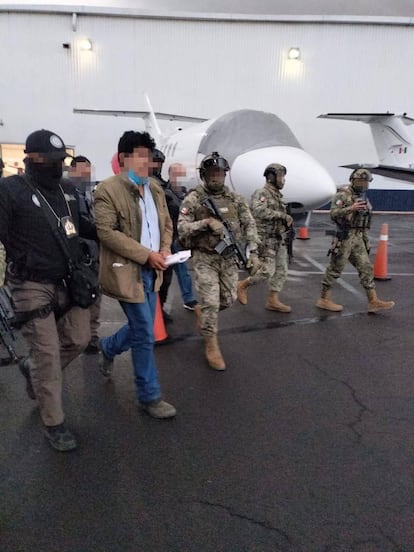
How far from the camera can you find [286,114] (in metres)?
18.8

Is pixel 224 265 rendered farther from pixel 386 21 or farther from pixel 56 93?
pixel 386 21

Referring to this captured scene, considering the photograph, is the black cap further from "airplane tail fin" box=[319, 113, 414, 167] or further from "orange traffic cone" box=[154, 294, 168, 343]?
"airplane tail fin" box=[319, 113, 414, 167]

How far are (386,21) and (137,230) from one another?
19.0m

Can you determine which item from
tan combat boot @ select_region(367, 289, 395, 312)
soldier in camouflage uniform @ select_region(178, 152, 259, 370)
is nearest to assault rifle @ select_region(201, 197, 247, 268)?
soldier in camouflage uniform @ select_region(178, 152, 259, 370)

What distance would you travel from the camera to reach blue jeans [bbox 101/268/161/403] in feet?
10.5

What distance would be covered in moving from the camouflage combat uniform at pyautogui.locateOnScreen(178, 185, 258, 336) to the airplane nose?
9.82 feet

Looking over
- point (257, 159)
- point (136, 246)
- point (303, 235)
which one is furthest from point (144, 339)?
point (303, 235)

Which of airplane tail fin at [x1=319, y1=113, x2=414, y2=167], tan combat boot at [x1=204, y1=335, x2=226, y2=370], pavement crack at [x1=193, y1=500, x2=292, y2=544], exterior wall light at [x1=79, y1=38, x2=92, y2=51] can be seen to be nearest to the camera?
pavement crack at [x1=193, y1=500, x2=292, y2=544]

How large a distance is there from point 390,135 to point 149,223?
16.3m

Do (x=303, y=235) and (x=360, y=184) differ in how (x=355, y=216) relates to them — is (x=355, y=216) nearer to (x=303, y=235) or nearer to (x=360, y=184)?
(x=360, y=184)

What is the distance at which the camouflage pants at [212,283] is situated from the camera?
413 centimetres

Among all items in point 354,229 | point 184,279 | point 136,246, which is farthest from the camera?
point 184,279

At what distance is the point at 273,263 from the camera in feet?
19.0

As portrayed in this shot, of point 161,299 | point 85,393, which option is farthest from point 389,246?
point 85,393
